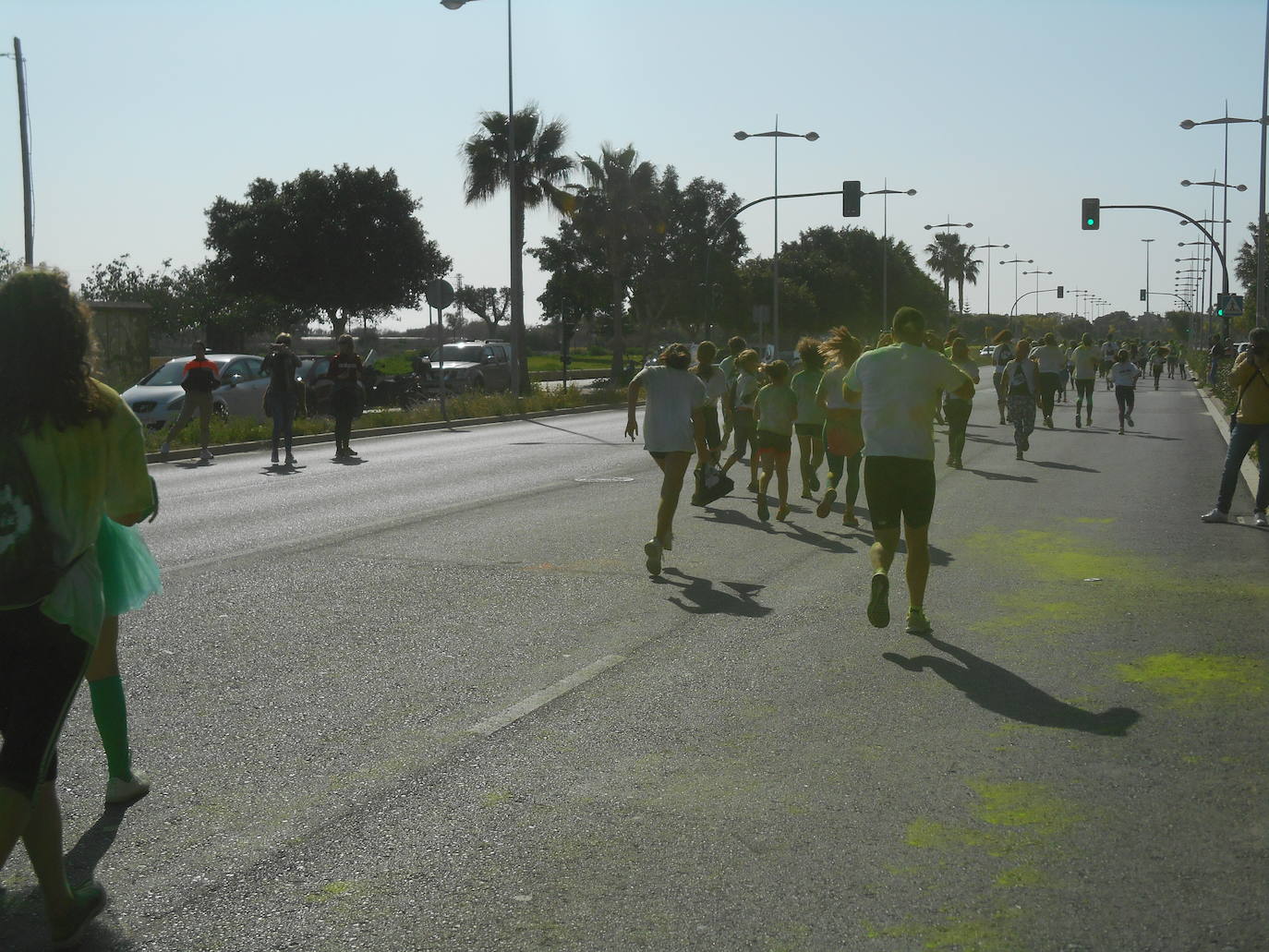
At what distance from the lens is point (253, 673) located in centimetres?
675

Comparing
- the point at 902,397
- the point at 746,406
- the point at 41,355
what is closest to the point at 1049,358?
the point at 746,406

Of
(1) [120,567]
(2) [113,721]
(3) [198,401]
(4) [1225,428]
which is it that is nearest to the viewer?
(1) [120,567]

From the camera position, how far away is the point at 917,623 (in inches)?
304

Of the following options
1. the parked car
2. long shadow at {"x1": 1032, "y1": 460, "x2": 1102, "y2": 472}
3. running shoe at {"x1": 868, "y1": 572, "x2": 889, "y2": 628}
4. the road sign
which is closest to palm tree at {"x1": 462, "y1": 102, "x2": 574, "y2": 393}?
the parked car

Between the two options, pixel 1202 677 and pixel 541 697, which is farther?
pixel 1202 677

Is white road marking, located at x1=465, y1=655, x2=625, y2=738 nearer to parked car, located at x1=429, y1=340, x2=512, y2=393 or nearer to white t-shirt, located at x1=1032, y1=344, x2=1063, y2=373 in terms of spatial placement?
white t-shirt, located at x1=1032, y1=344, x2=1063, y2=373

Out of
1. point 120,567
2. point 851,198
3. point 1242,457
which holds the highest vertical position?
point 851,198

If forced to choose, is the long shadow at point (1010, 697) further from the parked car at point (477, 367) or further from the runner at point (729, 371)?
the parked car at point (477, 367)

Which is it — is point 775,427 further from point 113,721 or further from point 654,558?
point 113,721

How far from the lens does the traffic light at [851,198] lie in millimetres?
38938

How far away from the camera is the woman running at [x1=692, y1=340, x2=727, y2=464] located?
1399 cm

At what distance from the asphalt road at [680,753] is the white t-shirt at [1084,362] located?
51.1ft

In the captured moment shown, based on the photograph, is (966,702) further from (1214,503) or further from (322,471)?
(322,471)

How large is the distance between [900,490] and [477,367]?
3466 cm
